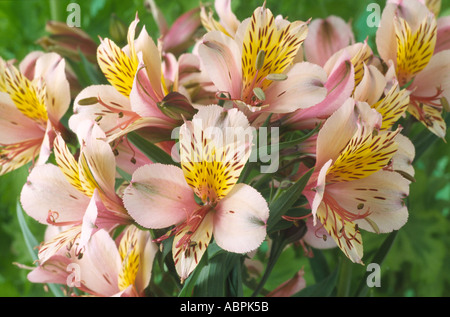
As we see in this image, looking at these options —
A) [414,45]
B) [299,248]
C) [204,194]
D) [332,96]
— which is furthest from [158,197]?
[299,248]

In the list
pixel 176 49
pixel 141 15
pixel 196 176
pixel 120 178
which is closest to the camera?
pixel 196 176

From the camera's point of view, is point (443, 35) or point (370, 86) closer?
point (370, 86)

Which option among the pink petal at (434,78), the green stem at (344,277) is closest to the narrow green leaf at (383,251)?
the green stem at (344,277)

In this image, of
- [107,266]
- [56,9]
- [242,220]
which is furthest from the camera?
[56,9]

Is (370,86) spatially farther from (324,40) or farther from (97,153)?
(97,153)

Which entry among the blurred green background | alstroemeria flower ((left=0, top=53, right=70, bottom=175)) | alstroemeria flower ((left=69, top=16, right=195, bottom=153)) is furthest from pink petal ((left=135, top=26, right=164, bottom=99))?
the blurred green background

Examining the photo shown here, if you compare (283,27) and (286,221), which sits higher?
(283,27)

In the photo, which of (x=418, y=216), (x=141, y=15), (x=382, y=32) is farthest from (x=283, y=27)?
(x=418, y=216)

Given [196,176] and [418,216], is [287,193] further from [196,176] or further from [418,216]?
[418,216]
